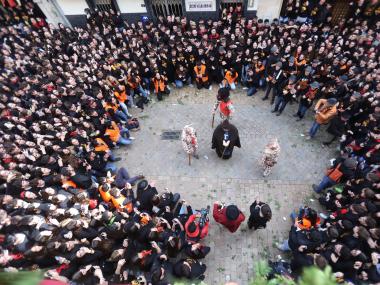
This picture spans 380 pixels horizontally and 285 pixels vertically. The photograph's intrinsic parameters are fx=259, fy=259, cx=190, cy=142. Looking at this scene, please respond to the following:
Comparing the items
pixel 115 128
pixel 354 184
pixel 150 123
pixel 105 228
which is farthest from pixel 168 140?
pixel 354 184

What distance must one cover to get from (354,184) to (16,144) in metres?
10.2

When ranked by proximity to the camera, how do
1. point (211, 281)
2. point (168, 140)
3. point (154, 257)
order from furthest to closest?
point (168, 140) → point (211, 281) → point (154, 257)

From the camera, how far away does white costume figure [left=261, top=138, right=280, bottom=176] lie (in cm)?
778

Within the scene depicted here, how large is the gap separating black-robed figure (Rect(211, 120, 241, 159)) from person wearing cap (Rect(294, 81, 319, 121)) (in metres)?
3.33

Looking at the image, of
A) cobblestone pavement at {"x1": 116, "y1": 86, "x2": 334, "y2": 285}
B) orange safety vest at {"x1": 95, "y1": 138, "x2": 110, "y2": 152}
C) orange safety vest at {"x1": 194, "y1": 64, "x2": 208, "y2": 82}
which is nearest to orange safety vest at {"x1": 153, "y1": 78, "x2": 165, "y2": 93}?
cobblestone pavement at {"x1": 116, "y1": 86, "x2": 334, "y2": 285}

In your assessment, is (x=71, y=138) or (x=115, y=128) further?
(x=115, y=128)

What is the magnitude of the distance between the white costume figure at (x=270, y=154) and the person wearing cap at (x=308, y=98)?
3.09 m

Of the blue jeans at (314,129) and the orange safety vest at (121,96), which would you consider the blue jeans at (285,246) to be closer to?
the blue jeans at (314,129)

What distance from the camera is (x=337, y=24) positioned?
12.8m

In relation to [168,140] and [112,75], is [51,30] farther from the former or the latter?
[168,140]

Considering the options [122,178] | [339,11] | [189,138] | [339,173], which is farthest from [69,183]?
[339,11]

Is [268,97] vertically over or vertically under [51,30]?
under

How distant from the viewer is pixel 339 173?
773 cm

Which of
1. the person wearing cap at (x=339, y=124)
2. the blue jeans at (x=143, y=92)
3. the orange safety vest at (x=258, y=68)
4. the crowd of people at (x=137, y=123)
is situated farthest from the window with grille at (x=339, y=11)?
the blue jeans at (x=143, y=92)
